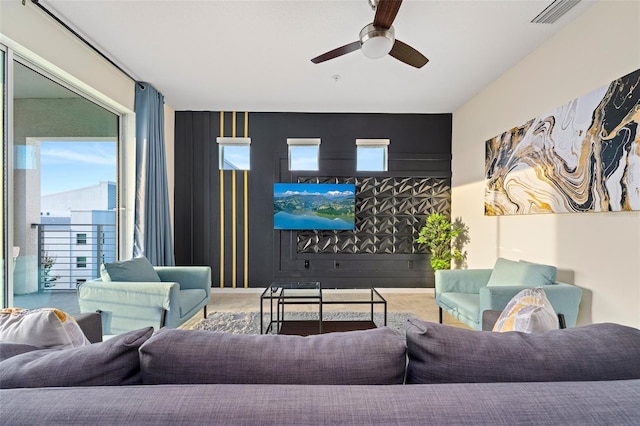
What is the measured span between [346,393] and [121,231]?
3742mm

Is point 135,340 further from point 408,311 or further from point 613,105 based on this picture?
point 408,311

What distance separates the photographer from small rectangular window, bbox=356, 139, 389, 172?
14.9 ft

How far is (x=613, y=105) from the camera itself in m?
2.06

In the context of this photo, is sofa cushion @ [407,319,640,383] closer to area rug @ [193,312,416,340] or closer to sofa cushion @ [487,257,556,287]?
sofa cushion @ [487,257,556,287]

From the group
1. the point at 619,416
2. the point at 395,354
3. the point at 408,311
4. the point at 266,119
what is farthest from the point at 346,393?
the point at 266,119

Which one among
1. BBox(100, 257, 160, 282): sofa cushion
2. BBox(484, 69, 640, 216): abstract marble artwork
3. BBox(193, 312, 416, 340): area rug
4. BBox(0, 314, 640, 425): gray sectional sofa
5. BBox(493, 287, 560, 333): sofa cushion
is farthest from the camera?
BBox(193, 312, 416, 340): area rug

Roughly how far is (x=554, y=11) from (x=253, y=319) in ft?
12.4

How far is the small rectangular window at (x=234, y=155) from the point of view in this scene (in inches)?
179

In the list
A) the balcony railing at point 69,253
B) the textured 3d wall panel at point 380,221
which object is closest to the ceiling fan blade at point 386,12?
the textured 3d wall panel at point 380,221

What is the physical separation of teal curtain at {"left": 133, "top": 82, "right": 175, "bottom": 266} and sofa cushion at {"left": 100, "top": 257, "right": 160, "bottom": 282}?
2.20 feet

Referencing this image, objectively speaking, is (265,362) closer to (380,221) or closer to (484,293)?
(484,293)

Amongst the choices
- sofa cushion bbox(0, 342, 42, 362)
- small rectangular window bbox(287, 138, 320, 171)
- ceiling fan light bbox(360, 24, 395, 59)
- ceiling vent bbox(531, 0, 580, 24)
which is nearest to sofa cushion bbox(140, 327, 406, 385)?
sofa cushion bbox(0, 342, 42, 362)

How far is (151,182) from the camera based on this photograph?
12.0 ft

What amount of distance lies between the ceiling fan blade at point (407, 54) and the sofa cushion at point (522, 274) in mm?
1909
